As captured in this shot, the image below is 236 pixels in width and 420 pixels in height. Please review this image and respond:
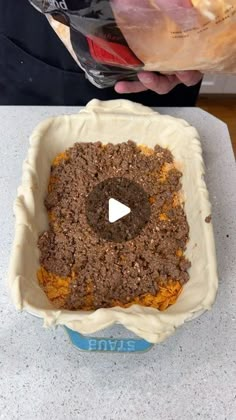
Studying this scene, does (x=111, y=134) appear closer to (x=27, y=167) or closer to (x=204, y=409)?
(x=27, y=167)

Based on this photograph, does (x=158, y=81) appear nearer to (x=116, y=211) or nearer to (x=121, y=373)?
Answer: (x=116, y=211)

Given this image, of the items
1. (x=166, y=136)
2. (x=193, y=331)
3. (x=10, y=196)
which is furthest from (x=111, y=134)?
(x=193, y=331)

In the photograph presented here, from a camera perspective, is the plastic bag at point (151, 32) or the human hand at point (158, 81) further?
the human hand at point (158, 81)

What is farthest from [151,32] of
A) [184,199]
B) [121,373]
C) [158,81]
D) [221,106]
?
[221,106]

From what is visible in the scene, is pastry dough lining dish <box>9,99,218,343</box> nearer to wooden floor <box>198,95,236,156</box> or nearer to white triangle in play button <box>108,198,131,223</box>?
white triangle in play button <box>108,198,131,223</box>

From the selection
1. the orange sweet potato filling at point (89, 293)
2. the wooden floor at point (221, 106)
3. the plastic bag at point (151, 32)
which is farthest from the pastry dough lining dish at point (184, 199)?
the wooden floor at point (221, 106)

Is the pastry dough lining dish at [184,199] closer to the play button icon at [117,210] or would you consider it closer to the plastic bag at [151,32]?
the play button icon at [117,210]

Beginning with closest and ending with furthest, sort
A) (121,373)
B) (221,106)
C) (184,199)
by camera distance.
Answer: (121,373) < (184,199) < (221,106)
